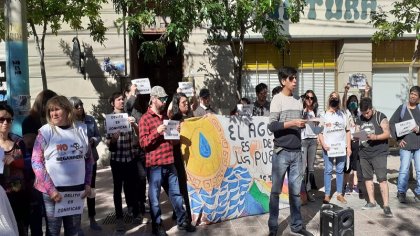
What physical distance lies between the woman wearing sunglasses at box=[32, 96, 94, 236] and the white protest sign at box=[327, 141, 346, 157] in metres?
4.10

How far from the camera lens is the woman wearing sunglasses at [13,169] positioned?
3957mm

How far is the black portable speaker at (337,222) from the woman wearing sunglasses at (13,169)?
111 inches

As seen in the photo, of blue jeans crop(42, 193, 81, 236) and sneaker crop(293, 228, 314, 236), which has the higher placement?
blue jeans crop(42, 193, 81, 236)

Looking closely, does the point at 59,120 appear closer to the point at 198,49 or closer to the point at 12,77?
the point at 12,77

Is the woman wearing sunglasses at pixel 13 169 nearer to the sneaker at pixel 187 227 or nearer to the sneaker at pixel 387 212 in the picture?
the sneaker at pixel 187 227

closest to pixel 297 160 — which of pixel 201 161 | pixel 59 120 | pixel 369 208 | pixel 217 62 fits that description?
pixel 201 161

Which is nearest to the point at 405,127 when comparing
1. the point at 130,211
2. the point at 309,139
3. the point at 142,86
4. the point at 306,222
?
the point at 309,139

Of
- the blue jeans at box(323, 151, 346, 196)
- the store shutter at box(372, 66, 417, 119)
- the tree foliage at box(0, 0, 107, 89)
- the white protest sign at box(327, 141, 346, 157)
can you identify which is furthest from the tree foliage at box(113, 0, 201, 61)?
the store shutter at box(372, 66, 417, 119)

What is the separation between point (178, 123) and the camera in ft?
17.6

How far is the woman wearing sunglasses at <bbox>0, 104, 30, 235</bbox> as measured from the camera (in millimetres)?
3957

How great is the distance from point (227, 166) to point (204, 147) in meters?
0.50

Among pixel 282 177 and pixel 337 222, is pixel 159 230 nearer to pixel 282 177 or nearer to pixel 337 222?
pixel 282 177

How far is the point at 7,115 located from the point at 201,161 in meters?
2.65

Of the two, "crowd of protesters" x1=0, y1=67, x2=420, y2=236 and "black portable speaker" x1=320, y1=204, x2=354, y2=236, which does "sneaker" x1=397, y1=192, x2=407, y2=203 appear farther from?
"black portable speaker" x1=320, y1=204, x2=354, y2=236
